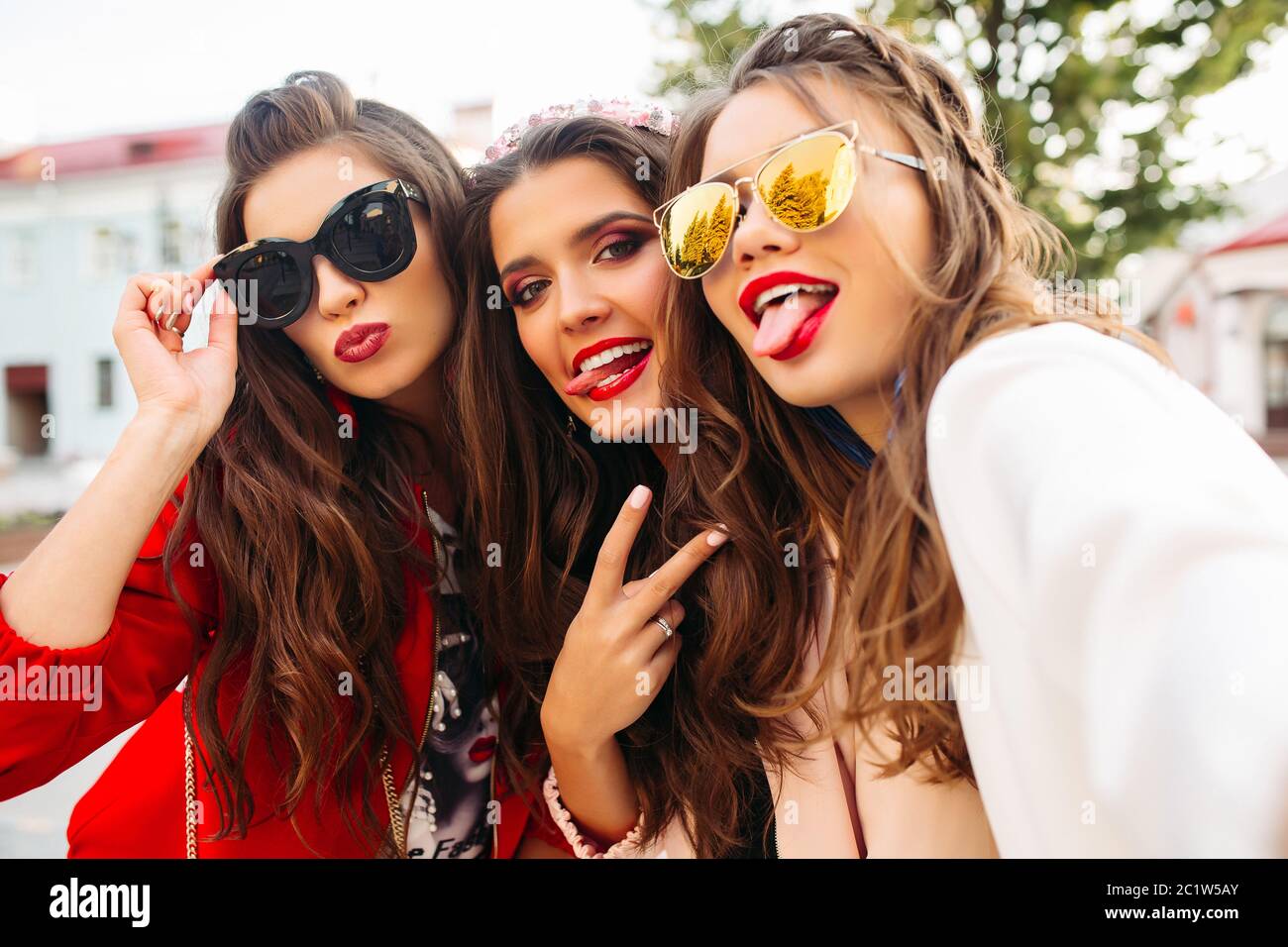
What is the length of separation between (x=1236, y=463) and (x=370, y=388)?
75.6 inches

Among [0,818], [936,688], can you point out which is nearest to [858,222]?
[936,688]

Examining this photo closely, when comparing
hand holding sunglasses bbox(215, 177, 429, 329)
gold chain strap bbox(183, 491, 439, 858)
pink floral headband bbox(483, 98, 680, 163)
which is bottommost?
gold chain strap bbox(183, 491, 439, 858)

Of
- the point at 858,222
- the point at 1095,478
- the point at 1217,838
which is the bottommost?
the point at 1217,838

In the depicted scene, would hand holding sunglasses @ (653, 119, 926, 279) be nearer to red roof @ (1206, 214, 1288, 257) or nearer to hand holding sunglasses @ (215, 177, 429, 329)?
hand holding sunglasses @ (215, 177, 429, 329)

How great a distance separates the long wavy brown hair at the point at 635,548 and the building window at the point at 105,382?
16311mm

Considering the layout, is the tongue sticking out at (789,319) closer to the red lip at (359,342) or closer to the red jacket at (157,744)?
the red lip at (359,342)

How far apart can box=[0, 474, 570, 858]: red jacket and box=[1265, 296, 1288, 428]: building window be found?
53.3ft

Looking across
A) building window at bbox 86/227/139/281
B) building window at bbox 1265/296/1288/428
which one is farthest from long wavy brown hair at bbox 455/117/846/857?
building window at bbox 1265/296/1288/428

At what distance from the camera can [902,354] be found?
5.57ft

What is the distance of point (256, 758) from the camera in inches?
93.7

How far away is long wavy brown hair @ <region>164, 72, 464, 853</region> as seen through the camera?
7.41ft

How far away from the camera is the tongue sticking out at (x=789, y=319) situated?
1740mm

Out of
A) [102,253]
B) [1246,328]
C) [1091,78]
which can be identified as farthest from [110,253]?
[1246,328]
